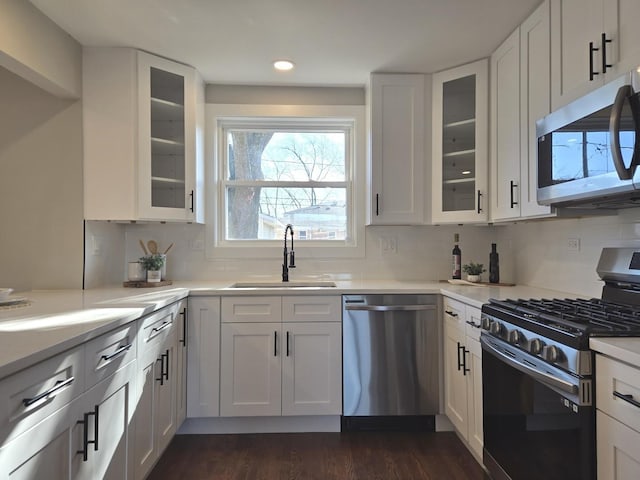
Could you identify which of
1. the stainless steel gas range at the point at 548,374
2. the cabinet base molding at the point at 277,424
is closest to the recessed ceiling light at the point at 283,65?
the stainless steel gas range at the point at 548,374

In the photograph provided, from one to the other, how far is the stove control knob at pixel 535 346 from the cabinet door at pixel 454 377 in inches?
31.0

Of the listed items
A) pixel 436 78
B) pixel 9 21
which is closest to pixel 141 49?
pixel 9 21

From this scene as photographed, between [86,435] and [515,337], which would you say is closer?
[86,435]

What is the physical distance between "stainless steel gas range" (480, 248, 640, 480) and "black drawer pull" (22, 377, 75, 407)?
60.4 inches

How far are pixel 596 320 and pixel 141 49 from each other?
9.06ft

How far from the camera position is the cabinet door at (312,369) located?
2523 millimetres

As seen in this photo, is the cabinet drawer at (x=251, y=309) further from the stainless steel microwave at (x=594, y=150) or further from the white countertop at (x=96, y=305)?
the stainless steel microwave at (x=594, y=150)

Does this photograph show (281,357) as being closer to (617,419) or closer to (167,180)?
(167,180)

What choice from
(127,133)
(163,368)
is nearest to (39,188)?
(127,133)

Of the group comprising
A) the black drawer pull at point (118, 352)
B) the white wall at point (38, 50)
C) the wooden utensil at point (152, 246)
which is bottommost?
the black drawer pull at point (118, 352)

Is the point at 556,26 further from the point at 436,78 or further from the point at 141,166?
the point at 141,166

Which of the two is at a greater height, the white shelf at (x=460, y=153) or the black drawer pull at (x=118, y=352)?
the white shelf at (x=460, y=153)

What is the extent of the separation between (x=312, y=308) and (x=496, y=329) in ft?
3.77

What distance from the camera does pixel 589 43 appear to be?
165cm
